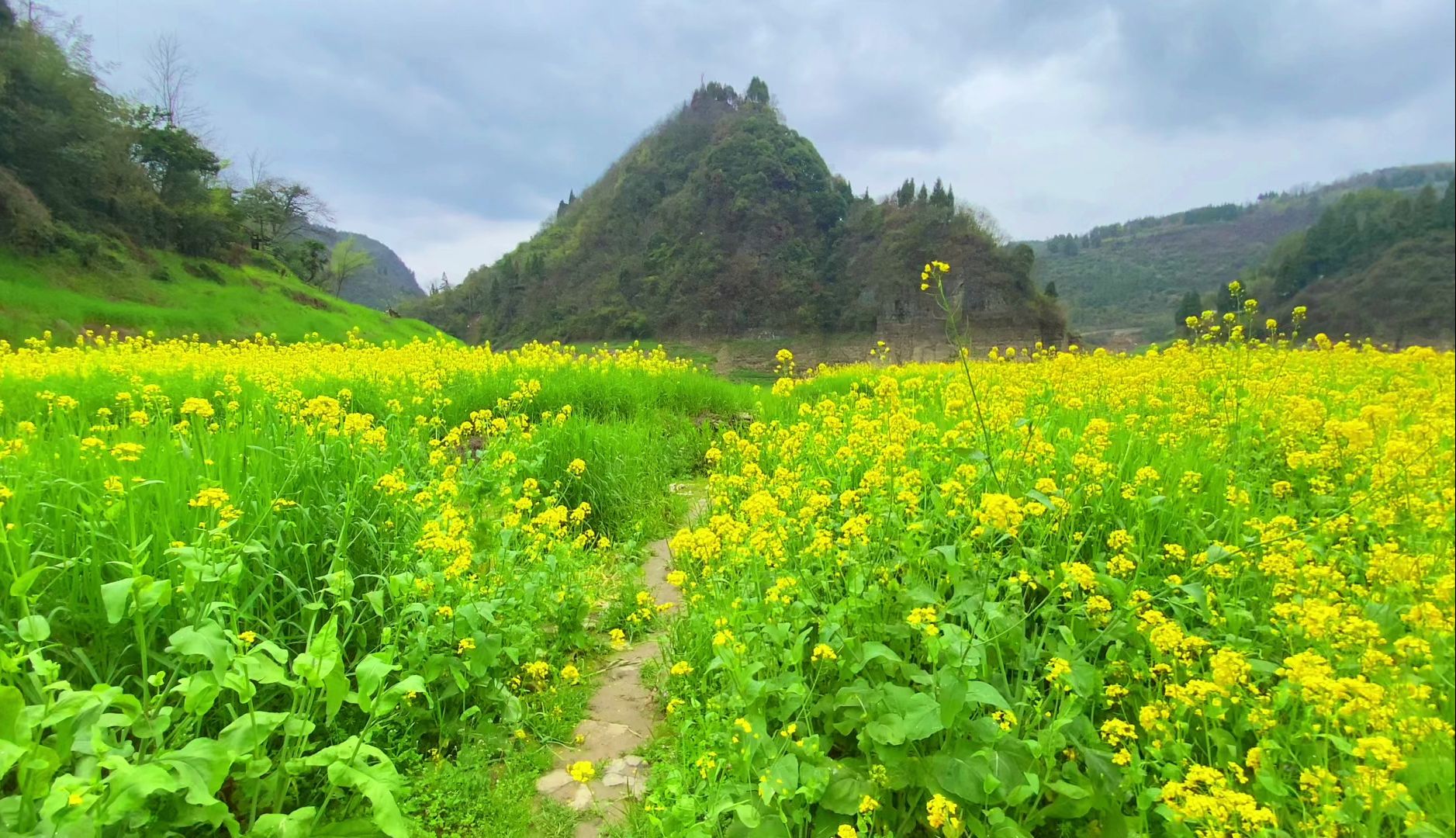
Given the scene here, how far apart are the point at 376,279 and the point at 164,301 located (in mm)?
77345

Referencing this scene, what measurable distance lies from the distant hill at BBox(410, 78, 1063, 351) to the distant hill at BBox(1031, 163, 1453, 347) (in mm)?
11193

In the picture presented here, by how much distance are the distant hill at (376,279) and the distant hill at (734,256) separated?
10498 mm

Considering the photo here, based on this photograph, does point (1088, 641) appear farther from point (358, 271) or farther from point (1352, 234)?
point (358, 271)

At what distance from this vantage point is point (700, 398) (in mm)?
8508

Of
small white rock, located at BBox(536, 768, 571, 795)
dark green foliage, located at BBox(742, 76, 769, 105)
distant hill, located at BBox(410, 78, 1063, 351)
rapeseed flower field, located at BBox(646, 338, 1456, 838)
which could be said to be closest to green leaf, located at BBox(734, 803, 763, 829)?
rapeseed flower field, located at BBox(646, 338, 1456, 838)

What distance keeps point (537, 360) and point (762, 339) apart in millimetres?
30977

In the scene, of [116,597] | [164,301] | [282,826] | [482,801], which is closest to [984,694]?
[482,801]

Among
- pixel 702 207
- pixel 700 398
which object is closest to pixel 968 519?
pixel 700 398

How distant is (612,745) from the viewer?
2.45 metres

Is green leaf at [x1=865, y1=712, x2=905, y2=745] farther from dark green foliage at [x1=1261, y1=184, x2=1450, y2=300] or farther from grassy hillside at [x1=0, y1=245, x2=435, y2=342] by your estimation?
grassy hillside at [x1=0, y1=245, x2=435, y2=342]

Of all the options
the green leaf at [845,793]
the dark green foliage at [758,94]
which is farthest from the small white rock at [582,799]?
the dark green foliage at [758,94]

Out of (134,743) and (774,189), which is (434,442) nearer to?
(134,743)

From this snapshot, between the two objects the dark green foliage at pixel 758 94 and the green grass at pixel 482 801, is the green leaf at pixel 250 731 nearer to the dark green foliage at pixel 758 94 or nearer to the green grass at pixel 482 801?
the green grass at pixel 482 801

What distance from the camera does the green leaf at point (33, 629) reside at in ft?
5.40
